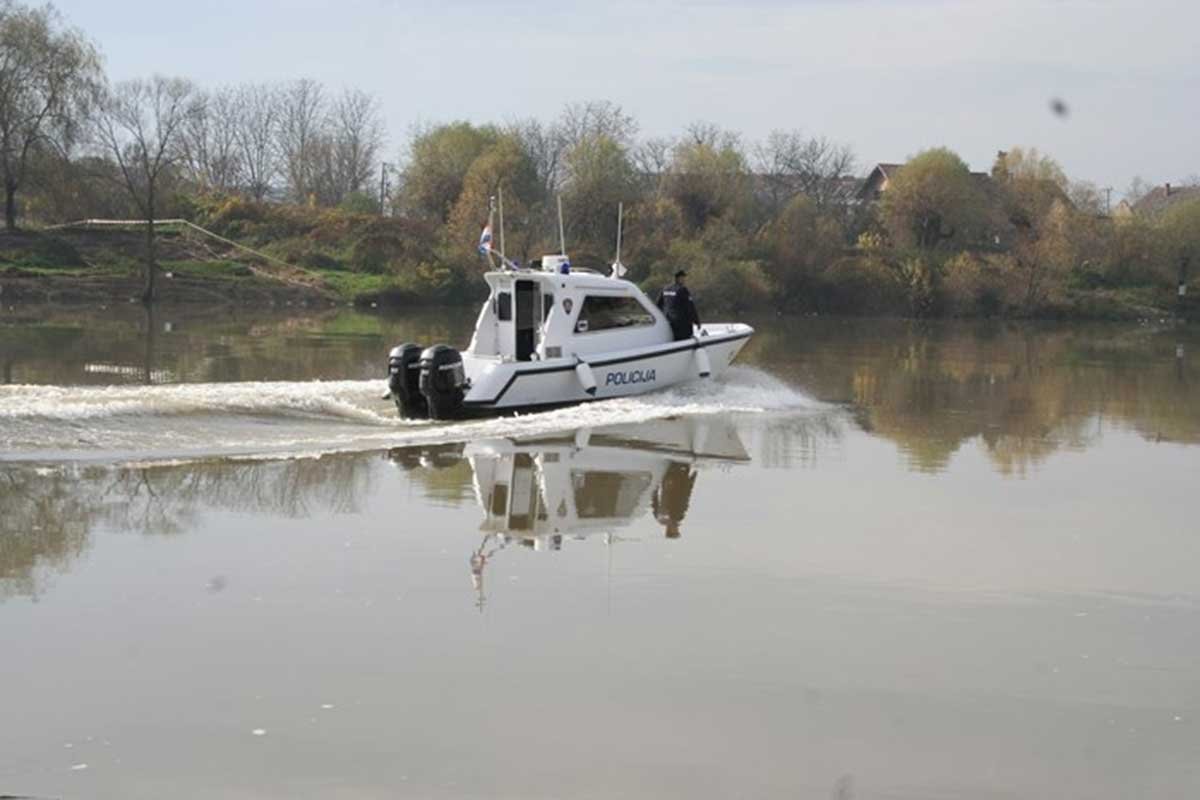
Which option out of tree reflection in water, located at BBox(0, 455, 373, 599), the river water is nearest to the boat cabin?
the river water

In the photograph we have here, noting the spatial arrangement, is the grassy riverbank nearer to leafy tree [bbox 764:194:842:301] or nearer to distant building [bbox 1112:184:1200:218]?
leafy tree [bbox 764:194:842:301]

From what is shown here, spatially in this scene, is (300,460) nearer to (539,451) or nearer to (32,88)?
(539,451)

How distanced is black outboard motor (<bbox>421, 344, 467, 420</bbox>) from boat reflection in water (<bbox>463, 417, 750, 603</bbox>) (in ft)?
4.42

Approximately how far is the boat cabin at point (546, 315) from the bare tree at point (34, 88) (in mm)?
40156

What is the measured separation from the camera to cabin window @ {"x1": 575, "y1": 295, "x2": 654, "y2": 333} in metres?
19.3

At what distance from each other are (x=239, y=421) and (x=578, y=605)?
777cm

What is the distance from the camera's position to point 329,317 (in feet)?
146

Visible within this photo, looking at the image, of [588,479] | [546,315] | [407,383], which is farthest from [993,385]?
[588,479]

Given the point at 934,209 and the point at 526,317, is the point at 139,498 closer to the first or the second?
the point at 526,317

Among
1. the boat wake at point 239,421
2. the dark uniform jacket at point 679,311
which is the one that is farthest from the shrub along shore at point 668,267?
the boat wake at point 239,421

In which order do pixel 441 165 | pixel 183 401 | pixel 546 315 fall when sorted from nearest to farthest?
pixel 183 401 < pixel 546 315 < pixel 441 165

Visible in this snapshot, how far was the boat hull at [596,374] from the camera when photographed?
17.8m

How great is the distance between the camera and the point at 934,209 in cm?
6781

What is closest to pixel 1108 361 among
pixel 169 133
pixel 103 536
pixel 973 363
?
pixel 973 363
